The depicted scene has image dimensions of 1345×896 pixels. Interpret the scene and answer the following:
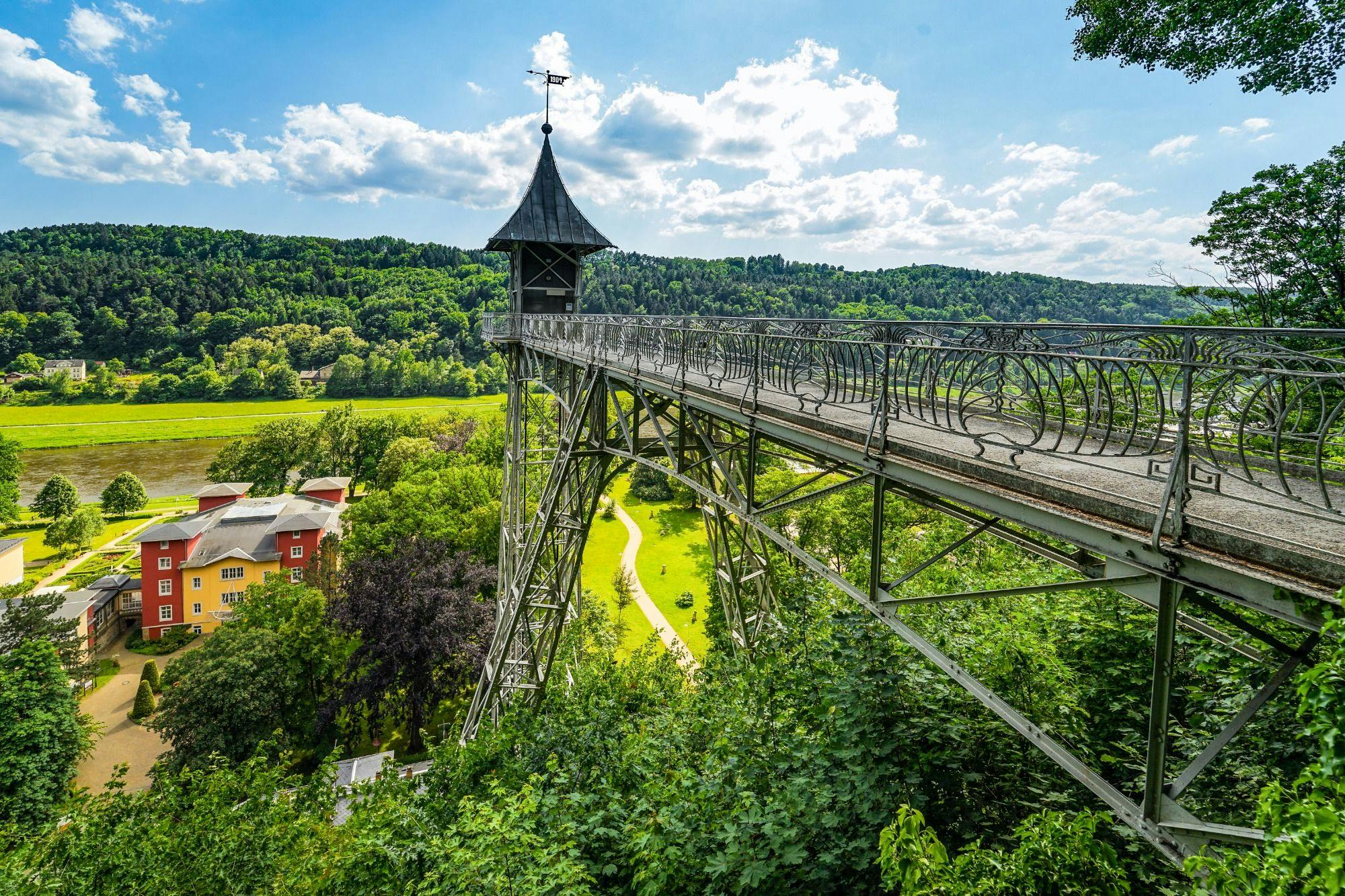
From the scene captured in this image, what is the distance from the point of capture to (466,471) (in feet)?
108

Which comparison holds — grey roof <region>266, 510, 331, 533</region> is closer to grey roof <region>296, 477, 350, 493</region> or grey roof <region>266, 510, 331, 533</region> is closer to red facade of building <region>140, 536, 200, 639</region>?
red facade of building <region>140, 536, 200, 639</region>

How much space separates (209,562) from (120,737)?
9322 millimetres

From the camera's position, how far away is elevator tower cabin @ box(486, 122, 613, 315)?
15.8 meters

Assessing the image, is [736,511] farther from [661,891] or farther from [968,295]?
[968,295]

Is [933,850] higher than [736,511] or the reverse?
the reverse

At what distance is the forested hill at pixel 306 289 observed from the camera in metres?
87.9

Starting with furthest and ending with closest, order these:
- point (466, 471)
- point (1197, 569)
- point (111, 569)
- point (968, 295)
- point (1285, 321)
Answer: point (968, 295)
point (111, 569)
point (466, 471)
point (1285, 321)
point (1197, 569)

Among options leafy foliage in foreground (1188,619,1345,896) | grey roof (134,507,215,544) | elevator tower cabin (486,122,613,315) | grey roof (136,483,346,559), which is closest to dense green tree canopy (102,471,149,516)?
grey roof (136,483,346,559)

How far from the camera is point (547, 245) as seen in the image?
637 inches

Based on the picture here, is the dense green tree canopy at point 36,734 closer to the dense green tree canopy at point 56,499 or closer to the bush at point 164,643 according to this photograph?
the bush at point 164,643

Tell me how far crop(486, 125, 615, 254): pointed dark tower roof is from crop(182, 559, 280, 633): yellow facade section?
2483 centimetres

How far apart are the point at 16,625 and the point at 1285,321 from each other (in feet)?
116

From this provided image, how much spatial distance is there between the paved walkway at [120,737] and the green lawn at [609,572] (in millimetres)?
16493

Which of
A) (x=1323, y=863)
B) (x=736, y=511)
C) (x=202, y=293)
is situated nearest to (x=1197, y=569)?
(x=1323, y=863)
